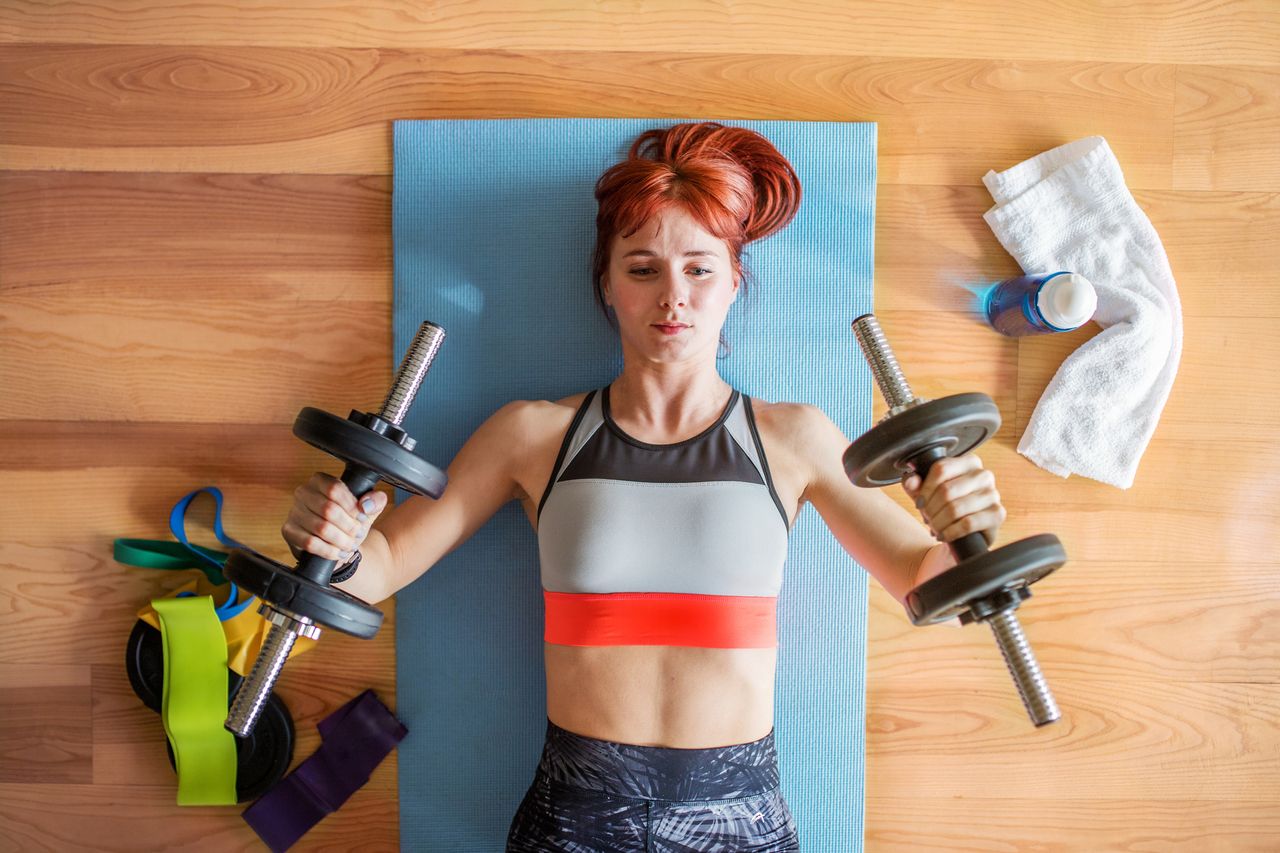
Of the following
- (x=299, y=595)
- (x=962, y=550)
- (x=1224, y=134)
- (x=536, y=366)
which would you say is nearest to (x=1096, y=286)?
(x=1224, y=134)

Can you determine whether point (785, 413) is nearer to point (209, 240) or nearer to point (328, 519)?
point (328, 519)

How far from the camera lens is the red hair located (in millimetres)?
1469

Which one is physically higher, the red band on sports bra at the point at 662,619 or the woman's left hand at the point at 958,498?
the woman's left hand at the point at 958,498

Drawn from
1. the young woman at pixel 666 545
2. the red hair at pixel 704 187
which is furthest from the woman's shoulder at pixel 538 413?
the red hair at pixel 704 187

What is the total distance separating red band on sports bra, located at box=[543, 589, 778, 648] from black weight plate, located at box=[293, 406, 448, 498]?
416 mm

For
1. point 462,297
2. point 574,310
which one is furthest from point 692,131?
point 462,297

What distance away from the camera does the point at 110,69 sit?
1.75 meters

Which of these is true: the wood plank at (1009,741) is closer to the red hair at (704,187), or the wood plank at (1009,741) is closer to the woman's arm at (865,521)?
the woman's arm at (865,521)

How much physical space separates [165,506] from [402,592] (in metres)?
0.55

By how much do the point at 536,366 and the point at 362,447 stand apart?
595 millimetres

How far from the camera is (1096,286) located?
170cm

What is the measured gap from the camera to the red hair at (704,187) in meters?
1.47

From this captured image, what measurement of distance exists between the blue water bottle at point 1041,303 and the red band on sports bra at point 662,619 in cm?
82

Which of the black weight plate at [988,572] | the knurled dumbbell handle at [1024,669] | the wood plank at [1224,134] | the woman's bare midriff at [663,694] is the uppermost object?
the wood plank at [1224,134]
